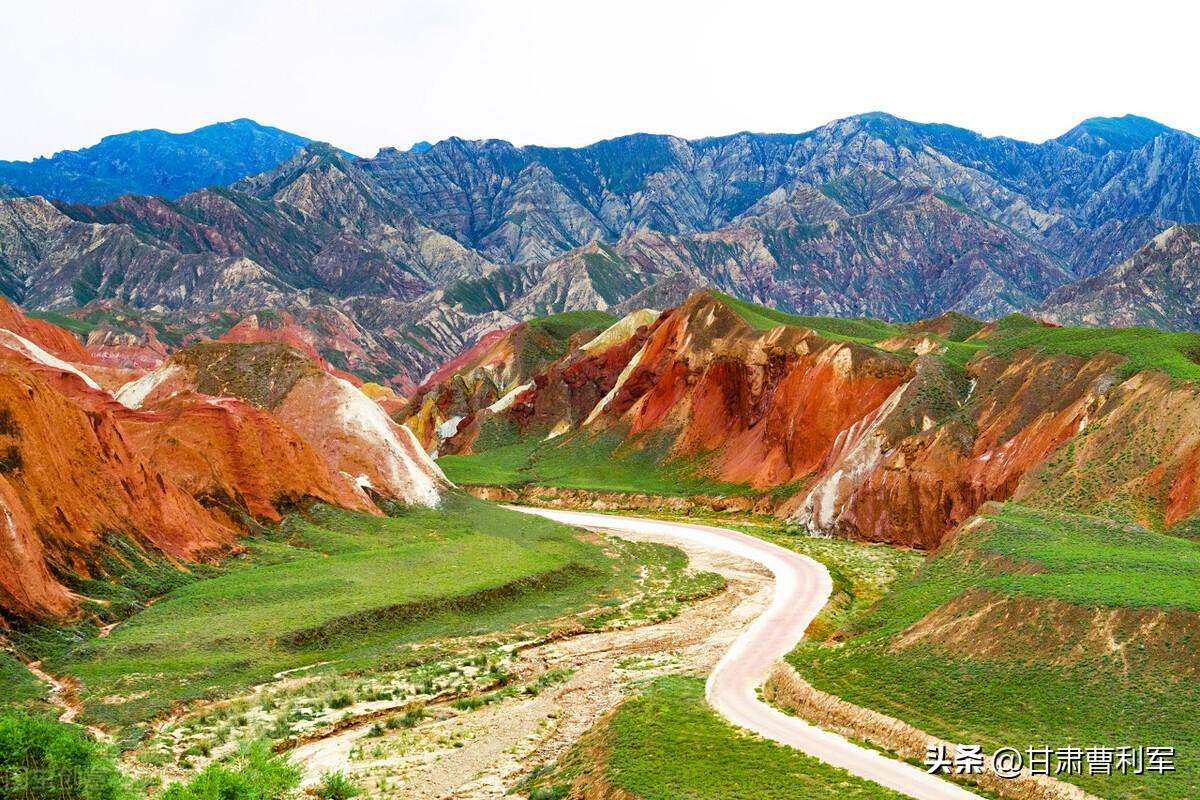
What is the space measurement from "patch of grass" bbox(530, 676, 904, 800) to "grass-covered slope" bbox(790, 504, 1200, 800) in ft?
12.2

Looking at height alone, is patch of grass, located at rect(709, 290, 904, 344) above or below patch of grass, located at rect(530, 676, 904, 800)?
above

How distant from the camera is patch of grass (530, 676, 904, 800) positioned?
2284cm

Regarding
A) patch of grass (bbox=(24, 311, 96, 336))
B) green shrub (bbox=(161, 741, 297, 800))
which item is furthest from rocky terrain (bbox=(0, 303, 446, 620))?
patch of grass (bbox=(24, 311, 96, 336))

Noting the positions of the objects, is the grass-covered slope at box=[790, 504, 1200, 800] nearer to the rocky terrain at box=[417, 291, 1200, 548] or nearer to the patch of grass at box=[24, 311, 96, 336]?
the rocky terrain at box=[417, 291, 1200, 548]

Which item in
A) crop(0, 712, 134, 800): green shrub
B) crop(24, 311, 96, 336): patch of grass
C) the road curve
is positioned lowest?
the road curve

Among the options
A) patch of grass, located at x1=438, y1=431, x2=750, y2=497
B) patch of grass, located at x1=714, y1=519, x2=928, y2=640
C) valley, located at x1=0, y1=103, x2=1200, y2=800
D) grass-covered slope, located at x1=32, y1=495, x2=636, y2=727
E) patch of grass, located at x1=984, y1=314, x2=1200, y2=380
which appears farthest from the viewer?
patch of grass, located at x1=438, y1=431, x2=750, y2=497

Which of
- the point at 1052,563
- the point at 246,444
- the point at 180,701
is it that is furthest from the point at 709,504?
the point at 180,701

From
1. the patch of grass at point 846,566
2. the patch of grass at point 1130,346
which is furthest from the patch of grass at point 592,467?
the patch of grass at point 1130,346

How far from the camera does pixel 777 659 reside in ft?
115

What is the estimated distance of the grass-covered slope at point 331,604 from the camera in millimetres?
33438

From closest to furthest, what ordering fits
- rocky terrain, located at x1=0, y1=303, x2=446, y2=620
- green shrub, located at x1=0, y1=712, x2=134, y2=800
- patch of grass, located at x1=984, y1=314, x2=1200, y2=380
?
green shrub, located at x1=0, y1=712, x2=134, y2=800
rocky terrain, located at x1=0, y1=303, x2=446, y2=620
patch of grass, located at x1=984, y1=314, x2=1200, y2=380

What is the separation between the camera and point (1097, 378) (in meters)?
59.8

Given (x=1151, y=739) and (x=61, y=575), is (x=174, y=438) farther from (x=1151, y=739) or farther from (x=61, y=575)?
(x=1151, y=739)

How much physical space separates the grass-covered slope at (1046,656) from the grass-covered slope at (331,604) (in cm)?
1591
